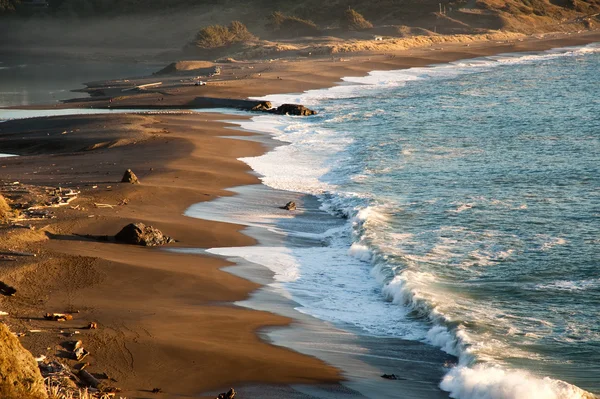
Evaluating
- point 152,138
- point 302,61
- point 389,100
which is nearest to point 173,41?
point 302,61

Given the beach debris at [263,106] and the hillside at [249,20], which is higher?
the hillside at [249,20]

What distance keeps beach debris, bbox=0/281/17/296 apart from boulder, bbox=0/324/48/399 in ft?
15.3

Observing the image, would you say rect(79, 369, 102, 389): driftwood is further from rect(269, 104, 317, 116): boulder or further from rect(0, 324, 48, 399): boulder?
rect(269, 104, 317, 116): boulder

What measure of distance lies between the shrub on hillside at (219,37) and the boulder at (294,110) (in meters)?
39.2

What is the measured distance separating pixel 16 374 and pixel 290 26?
78792 mm

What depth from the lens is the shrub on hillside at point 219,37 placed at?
75500 mm

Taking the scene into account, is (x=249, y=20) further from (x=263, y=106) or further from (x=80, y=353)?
(x=80, y=353)

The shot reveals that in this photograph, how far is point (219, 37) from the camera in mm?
75688

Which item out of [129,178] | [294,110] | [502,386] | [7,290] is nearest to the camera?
[502,386]

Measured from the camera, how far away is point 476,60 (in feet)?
211

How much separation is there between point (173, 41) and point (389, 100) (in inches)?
2089

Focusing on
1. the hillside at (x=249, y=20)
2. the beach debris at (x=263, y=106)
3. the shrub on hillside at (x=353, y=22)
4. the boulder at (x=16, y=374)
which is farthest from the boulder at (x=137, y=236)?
the shrub on hillside at (x=353, y=22)

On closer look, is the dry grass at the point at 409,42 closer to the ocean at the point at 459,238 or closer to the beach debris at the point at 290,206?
the ocean at the point at 459,238

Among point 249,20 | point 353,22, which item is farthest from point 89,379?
point 249,20
